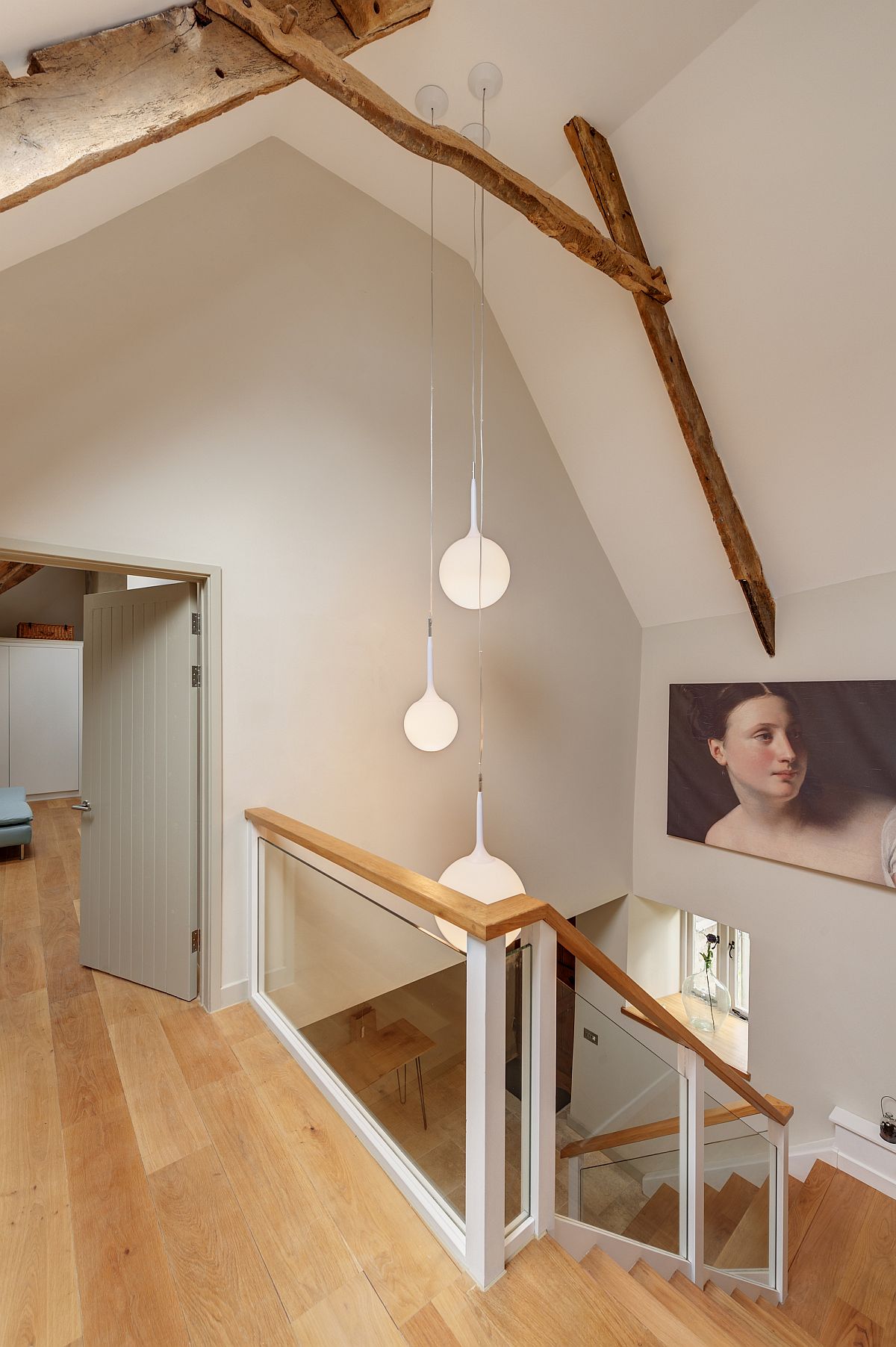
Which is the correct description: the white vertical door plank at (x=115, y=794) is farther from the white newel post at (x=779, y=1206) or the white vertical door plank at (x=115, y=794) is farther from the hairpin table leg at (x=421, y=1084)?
the white newel post at (x=779, y=1206)

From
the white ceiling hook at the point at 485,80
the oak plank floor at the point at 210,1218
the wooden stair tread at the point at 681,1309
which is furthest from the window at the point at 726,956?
the white ceiling hook at the point at 485,80

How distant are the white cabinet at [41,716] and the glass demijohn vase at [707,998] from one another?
7.11 meters

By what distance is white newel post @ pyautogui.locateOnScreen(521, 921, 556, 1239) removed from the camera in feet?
5.27

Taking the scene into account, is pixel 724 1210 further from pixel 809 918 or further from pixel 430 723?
pixel 430 723

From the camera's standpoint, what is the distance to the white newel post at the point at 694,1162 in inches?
89.7

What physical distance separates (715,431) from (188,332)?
9.50ft

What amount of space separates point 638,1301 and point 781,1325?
4.01 ft

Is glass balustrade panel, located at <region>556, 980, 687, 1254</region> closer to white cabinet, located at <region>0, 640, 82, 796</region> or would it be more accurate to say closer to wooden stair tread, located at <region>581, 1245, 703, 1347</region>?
wooden stair tread, located at <region>581, 1245, 703, 1347</region>

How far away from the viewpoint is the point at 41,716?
706 centimetres

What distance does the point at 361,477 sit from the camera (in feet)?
10.6

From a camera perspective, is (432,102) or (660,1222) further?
(432,102)

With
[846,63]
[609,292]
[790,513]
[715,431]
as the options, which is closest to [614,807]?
[790,513]

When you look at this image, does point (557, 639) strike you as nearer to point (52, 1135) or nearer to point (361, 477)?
point (361, 477)

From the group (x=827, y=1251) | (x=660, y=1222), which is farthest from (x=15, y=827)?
(x=827, y=1251)
